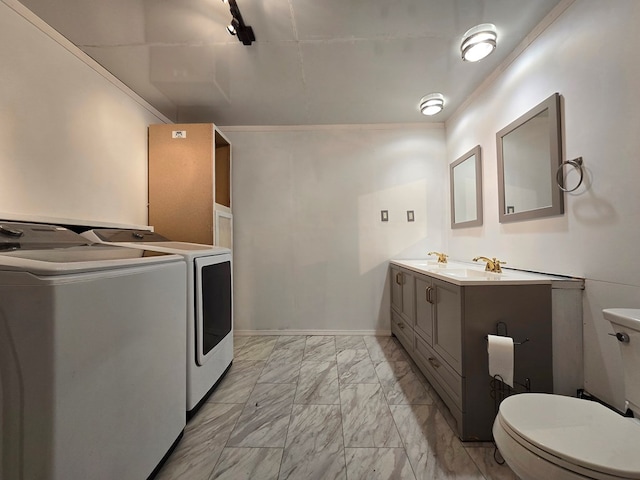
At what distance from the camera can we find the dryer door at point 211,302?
1.65 metres

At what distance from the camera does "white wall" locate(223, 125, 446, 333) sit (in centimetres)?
302

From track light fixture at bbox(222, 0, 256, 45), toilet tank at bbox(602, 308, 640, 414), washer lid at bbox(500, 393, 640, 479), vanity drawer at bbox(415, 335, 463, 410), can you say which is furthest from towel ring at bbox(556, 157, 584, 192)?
track light fixture at bbox(222, 0, 256, 45)

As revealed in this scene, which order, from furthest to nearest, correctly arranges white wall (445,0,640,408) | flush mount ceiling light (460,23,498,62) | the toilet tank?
1. flush mount ceiling light (460,23,498,62)
2. white wall (445,0,640,408)
3. the toilet tank

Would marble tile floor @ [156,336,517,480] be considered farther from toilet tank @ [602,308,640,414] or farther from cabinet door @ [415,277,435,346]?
toilet tank @ [602,308,640,414]

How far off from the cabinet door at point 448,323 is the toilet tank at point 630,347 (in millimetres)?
561

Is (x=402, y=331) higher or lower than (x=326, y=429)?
higher

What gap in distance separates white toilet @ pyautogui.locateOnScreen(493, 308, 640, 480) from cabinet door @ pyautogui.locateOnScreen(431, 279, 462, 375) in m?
0.43

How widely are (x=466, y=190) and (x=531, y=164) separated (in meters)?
0.84

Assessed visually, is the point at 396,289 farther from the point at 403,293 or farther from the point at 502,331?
the point at 502,331

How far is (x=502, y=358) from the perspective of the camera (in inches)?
50.0

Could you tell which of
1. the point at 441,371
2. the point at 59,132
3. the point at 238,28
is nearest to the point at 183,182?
the point at 59,132

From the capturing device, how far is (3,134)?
1.38m

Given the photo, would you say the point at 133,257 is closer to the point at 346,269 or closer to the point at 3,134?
the point at 3,134

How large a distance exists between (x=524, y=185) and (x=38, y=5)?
3042 mm
